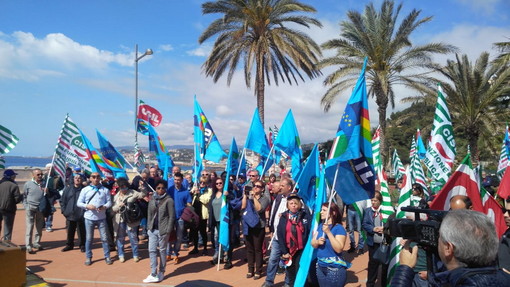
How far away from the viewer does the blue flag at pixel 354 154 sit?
15.2ft

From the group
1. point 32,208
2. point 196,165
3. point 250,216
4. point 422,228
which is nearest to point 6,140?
point 32,208

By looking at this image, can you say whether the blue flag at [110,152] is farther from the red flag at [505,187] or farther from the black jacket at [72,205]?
the red flag at [505,187]

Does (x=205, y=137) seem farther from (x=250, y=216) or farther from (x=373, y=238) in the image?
(x=373, y=238)

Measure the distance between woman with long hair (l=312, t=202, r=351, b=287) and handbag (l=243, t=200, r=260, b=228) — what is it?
231 cm

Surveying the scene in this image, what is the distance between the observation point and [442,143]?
20.3 feet

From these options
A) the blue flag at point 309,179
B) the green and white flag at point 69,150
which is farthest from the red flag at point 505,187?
the green and white flag at point 69,150

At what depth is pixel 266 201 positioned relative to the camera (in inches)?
271

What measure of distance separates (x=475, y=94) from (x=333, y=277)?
54.5 feet

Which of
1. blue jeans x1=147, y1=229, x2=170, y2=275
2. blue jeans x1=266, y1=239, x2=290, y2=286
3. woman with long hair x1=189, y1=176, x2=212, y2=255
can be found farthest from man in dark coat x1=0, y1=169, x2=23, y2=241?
blue jeans x1=266, y1=239, x2=290, y2=286

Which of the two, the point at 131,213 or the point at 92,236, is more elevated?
the point at 131,213

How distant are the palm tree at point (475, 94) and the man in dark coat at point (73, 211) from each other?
15.8 m

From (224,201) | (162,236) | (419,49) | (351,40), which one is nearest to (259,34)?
(351,40)

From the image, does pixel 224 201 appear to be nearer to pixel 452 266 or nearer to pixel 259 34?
pixel 452 266

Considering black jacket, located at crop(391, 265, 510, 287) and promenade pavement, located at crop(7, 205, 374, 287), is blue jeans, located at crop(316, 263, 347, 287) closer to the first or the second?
promenade pavement, located at crop(7, 205, 374, 287)
